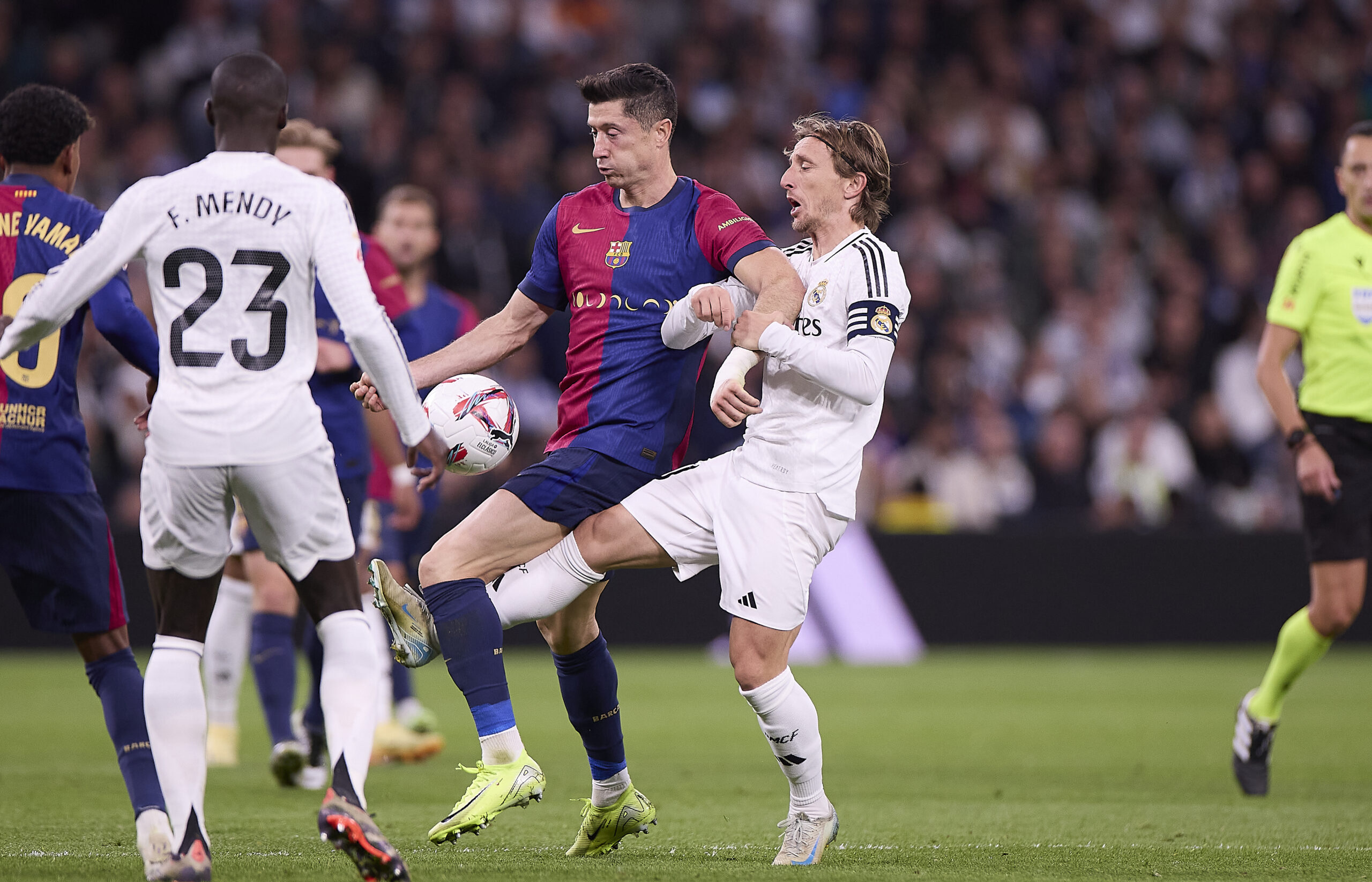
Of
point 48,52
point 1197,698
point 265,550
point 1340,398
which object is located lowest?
point 1197,698

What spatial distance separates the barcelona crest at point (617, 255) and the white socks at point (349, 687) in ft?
4.99

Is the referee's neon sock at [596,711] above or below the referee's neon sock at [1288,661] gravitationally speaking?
→ above

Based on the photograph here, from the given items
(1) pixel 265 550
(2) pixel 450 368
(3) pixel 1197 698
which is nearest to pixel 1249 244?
(3) pixel 1197 698

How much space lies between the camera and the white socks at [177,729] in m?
3.86

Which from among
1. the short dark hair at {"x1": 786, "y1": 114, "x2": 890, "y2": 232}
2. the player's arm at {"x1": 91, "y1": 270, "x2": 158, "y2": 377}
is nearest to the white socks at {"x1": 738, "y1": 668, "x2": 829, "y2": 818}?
the short dark hair at {"x1": 786, "y1": 114, "x2": 890, "y2": 232}

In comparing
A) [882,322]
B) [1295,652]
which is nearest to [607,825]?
[882,322]

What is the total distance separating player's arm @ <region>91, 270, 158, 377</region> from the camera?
Answer: 423 cm

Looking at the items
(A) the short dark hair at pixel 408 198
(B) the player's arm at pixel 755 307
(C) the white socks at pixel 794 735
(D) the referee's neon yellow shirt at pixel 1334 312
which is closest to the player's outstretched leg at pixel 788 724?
(C) the white socks at pixel 794 735

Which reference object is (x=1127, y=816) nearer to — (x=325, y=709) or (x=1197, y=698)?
(x=325, y=709)

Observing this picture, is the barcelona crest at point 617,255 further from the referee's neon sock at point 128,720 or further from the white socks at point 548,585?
the referee's neon sock at point 128,720

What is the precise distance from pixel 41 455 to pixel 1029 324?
12711mm

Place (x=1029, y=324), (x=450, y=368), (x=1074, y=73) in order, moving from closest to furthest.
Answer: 1. (x=450, y=368)
2. (x=1029, y=324)
3. (x=1074, y=73)

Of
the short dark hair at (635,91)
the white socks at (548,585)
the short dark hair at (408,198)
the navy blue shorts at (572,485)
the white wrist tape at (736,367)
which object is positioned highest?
the short dark hair at (635,91)

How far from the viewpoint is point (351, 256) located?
151 inches
